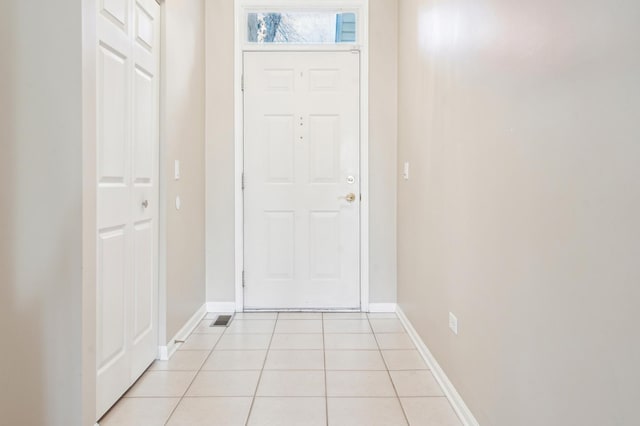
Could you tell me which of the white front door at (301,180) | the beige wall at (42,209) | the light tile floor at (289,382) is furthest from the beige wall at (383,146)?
the beige wall at (42,209)

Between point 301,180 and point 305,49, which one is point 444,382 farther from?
point 305,49

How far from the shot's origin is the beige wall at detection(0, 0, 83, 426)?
1.55 meters

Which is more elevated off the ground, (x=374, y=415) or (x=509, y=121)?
A: (x=509, y=121)

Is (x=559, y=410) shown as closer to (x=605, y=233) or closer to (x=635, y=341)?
(x=635, y=341)

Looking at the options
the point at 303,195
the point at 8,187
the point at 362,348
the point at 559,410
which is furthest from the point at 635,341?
the point at 303,195

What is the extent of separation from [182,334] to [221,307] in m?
0.72

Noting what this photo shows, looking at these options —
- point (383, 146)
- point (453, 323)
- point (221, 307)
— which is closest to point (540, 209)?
point (453, 323)

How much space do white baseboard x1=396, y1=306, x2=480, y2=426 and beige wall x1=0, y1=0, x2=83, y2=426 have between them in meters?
1.47

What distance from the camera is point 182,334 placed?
2988mm

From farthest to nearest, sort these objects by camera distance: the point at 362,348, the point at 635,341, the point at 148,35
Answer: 1. the point at 362,348
2. the point at 148,35
3. the point at 635,341

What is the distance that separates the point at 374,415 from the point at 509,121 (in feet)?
4.35

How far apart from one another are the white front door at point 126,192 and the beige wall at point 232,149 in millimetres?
1089

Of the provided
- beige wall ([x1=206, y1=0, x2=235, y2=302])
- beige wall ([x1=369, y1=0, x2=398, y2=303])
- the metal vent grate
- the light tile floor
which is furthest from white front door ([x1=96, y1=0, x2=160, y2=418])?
beige wall ([x1=369, y1=0, x2=398, y2=303])

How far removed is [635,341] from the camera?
2.90ft
